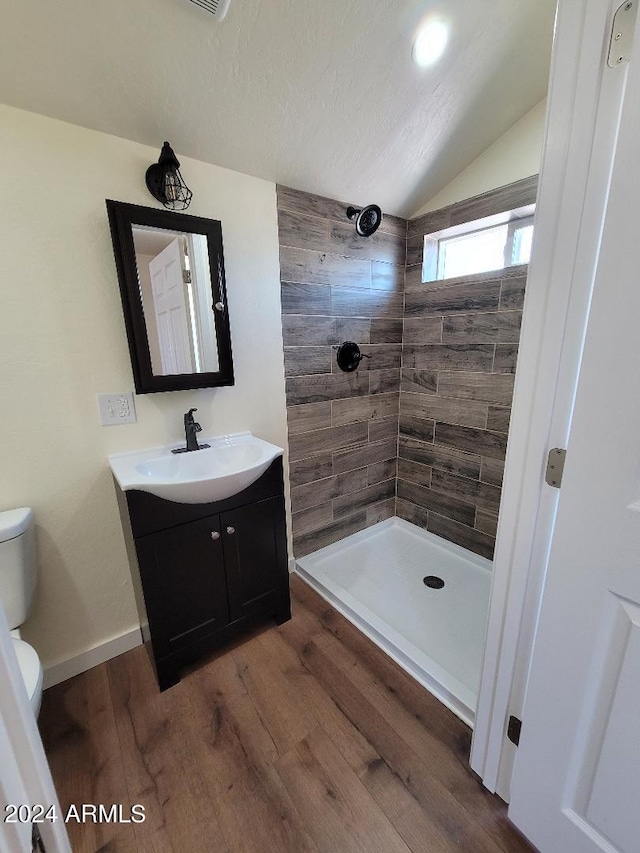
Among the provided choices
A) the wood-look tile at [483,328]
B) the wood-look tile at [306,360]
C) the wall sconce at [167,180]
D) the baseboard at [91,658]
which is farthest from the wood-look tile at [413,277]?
the baseboard at [91,658]

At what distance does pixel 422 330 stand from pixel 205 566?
1.84 m

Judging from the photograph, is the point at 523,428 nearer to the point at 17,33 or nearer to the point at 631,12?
the point at 631,12

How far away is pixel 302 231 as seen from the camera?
1.83 metres

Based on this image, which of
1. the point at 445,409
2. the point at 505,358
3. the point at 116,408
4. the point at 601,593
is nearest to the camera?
the point at 601,593

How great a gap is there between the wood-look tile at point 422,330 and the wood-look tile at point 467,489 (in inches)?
34.0

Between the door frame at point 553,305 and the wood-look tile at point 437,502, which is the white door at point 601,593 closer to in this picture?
the door frame at point 553,305

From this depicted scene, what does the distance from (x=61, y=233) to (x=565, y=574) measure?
1852 millimetres

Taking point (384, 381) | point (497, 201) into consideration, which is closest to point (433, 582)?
point (384, 381)

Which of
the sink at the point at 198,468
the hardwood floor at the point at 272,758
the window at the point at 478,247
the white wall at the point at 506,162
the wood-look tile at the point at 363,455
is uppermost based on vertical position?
the white wall at the point at 506,162

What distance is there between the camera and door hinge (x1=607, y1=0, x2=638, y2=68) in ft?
2.01

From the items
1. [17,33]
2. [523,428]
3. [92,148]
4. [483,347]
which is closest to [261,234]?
[92,148]

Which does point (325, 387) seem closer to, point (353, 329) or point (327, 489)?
point (353, 329)

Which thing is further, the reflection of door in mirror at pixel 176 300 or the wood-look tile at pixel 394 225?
the wood-look tile at pixel 394 225

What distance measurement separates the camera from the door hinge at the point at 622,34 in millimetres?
611
